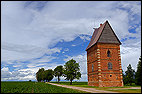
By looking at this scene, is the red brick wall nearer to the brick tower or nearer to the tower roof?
the brick tower

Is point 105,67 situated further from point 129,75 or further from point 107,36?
point 129,75

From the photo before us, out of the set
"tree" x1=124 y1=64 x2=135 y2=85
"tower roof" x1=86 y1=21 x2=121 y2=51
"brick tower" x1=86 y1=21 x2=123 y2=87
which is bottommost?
"tree" x1=124 y1=64 x2=135 y2=85

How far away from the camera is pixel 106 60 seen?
37500 mm

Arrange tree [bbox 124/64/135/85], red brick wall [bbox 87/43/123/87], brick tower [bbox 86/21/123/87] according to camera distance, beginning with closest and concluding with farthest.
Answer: red brick wall [bbox 87/43/123/87] < brick tower [bbox 86/21/123/87] < tree [bbox 124/64/135/85]

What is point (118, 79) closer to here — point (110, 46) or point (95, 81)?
point (95, 81)

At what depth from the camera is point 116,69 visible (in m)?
37.7

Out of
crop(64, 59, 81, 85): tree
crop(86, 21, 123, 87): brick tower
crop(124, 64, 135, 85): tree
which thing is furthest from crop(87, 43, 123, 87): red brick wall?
crop(64, 59, 81, 85): tree

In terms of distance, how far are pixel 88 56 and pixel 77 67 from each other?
43.8 ft

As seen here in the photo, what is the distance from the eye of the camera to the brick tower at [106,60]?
36.4 m

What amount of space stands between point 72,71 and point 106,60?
69.4 feet

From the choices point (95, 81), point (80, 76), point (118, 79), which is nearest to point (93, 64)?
point (95, 81)

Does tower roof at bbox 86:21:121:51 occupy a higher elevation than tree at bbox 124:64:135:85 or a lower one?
higher

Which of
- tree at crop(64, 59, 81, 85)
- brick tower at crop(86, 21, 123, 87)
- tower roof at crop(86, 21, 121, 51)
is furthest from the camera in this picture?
tree at crop(64, 59, 81, 85)

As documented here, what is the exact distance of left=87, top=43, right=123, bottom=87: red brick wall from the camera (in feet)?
119
